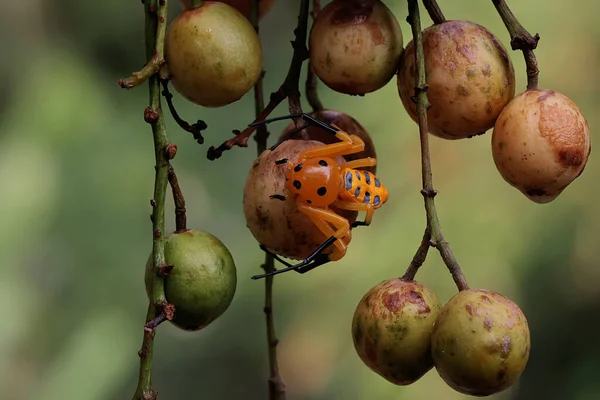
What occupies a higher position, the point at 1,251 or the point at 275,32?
the point at 275,32

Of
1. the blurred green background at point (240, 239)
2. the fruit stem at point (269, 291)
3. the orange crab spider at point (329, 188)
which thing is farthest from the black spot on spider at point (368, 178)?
the blurred green background at point (240, 239)

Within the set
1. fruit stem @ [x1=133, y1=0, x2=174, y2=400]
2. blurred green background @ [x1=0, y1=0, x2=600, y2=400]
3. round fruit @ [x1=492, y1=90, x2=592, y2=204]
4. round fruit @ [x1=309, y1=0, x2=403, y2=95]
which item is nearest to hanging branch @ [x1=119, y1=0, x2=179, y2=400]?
fruit stem @ [x1=133, y1=0, x2=174, y2=400]

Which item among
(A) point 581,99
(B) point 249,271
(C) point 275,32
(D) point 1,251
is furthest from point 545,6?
(D) point 1,251

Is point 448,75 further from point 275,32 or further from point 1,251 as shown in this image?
point 1,251

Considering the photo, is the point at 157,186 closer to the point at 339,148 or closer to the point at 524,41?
the point at 339,148

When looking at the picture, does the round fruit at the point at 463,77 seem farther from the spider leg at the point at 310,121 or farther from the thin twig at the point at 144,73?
the thin twig at the point at 144,73

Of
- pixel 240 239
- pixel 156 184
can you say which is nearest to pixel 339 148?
pixel 156 184

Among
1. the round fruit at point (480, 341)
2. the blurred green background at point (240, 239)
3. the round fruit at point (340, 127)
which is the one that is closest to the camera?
the round fruit at point (480, 341)
